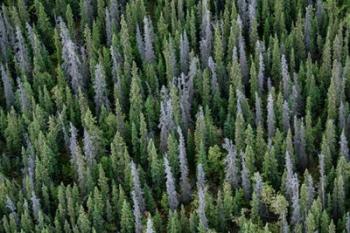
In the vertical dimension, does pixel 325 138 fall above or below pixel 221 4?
below

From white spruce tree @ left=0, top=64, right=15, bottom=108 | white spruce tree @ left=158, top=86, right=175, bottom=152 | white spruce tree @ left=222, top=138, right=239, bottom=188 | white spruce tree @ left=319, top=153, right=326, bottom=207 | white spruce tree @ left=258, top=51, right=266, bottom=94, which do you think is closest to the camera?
white spruce tree @ left=319, top=153, right=326, bottom=207

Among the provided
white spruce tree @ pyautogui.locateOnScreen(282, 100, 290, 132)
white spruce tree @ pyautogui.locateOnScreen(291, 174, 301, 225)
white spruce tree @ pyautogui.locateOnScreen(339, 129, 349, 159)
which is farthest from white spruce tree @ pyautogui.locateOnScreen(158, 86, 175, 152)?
white spruce tree @ pyautogui.locateOnScreen(339, 129, 349, 159)

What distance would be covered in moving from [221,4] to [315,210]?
3664 centimetres

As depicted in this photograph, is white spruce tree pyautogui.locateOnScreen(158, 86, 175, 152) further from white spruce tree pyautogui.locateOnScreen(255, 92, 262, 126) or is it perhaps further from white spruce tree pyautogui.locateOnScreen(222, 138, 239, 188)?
white spruce tree pyautogui.locateOnScreen(255, 92, 262, 126)

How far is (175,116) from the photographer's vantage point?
341 feet

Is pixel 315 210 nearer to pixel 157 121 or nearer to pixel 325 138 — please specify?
pixel 325 138

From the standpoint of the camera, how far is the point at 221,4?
4786 inches

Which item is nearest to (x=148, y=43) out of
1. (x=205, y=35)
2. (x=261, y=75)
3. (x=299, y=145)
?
(x=205, y=35)

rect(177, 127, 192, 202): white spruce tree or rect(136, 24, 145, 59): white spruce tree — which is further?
rect(136, 24, 145, 59): white spruce tree

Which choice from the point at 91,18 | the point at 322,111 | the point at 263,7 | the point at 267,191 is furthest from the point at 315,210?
the point at 91,18

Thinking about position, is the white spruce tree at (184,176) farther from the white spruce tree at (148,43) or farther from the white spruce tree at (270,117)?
the white spruce tree at (148,43)

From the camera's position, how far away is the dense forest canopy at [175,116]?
9662 cm

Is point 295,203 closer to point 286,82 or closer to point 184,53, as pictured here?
point 286,82

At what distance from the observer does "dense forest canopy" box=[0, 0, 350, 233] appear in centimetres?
9662
